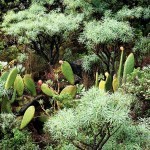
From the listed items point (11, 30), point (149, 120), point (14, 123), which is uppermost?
point (11, 30)

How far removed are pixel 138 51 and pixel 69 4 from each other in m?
2.10

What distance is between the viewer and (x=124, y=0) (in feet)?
31.7

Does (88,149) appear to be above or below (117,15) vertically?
below

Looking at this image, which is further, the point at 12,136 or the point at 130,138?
the point at 12,136

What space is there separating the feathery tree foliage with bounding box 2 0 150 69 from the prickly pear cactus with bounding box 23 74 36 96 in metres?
1.47

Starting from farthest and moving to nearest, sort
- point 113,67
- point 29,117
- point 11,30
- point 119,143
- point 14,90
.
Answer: point 11,30 < point 113,67 < point 14,90 < point 29,117 < point 119,143

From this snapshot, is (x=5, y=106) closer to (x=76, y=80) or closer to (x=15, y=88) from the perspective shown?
(x=15, y=88)

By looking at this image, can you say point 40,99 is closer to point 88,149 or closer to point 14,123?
point 14,123

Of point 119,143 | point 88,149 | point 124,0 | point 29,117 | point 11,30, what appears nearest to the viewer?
point 119,143

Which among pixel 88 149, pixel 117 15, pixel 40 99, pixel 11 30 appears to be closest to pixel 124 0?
pixel 117 15

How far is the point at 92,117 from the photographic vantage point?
4.20 meters

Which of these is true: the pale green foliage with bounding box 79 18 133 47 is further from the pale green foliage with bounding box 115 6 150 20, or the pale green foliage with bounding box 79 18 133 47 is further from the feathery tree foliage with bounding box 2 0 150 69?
the pale green foliage with bounding box 115 6 150 20

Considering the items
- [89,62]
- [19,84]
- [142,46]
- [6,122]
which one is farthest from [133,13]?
[6,122]

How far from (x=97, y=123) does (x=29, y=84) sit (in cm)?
284
